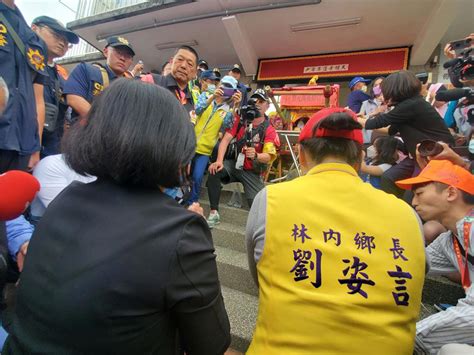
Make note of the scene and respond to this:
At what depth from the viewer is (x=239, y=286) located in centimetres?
227

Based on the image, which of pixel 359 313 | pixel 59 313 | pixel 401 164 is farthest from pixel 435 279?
pixel 59 313

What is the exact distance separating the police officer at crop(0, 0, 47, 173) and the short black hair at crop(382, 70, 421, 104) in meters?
2.72

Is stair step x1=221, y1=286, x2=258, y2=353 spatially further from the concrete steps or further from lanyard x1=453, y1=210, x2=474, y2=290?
lanyard x1=453, y1=210, x2=474, y2=290

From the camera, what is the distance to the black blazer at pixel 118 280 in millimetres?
703

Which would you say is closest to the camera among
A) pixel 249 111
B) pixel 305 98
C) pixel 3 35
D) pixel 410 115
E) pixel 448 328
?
pixel 448 328

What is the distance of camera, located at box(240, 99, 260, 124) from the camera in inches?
128

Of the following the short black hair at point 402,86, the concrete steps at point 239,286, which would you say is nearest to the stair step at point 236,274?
the concrete steps at point 239,286

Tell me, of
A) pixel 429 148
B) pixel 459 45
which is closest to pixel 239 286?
pixel 429 148

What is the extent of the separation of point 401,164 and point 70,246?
262 cm

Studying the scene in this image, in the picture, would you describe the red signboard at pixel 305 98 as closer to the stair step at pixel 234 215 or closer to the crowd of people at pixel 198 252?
the stair step at pixel 234 215

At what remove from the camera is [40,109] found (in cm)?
202

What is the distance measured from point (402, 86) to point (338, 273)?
6.40ft

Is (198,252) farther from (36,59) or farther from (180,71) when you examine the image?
(180,71)

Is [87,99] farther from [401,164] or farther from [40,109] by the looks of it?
[401,164]
